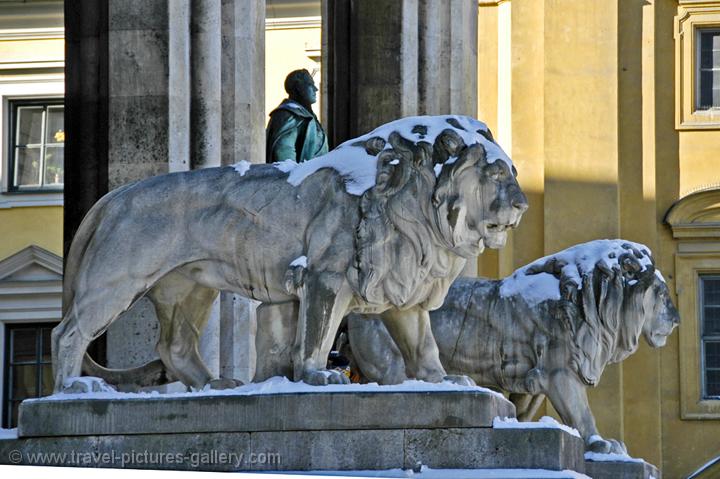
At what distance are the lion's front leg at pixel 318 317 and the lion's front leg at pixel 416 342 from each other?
456 millimetres

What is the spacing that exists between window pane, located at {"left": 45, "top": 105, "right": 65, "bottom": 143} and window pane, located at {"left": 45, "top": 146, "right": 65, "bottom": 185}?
13 centimetres

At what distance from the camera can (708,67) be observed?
38125mm

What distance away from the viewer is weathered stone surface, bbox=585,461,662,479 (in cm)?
1617

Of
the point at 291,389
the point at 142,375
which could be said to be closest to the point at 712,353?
the point at 142,375

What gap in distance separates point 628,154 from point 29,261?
8557 millimetres

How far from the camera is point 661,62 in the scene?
126 ft

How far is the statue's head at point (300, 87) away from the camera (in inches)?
817

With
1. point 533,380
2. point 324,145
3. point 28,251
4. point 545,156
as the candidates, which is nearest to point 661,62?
point 545,156

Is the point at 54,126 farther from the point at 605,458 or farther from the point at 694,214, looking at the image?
the point at 605,458

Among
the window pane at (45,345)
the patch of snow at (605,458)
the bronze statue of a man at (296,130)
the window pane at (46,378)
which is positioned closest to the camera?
the patch of snow at (605,458)

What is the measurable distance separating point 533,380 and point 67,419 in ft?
15.9

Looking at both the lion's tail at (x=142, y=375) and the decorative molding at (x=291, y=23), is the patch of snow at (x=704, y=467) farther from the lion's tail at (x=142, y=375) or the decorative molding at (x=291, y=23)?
the lion's tail at (x=142, y=375)

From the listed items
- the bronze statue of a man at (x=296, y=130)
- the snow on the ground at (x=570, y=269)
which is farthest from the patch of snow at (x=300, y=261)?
the bronze statue of a man at (x=296, y=130)

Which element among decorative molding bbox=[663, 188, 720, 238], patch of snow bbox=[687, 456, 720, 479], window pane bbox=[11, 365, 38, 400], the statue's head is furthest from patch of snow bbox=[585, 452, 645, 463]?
decorative molding bbox=[663, 188, 720, 238]
